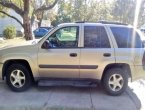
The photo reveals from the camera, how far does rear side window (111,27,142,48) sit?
24.0ft

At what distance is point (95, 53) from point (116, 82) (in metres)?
0.99

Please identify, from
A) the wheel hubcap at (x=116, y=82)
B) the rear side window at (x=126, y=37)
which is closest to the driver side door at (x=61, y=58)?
the wheel hubcap at (x=116, y=82)

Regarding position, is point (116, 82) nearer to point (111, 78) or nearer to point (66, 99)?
point (111, 78)

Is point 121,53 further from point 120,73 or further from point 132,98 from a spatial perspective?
point 132,98

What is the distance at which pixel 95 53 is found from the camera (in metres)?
7.19

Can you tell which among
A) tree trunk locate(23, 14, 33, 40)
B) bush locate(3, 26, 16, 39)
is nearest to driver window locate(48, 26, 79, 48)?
tree trunk locate(23, 14, 33, 40)

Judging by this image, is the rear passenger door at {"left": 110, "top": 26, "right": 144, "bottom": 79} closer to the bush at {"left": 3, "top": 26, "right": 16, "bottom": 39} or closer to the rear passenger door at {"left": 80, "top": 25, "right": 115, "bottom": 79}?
the rear passenger door at {"left": 80, "top": 25, "right": 115, "bottom": 79}

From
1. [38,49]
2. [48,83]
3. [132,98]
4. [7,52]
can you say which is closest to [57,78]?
[48,83]

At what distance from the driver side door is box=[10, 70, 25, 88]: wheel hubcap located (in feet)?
1.82

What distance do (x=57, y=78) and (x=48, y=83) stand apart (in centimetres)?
28

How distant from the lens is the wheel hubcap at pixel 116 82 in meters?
7.31

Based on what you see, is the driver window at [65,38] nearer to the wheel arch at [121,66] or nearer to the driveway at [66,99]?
the wheel arch at [121,66]

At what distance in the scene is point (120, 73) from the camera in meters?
7.29

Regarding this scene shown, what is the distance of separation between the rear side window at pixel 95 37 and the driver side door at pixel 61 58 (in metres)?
0.25
